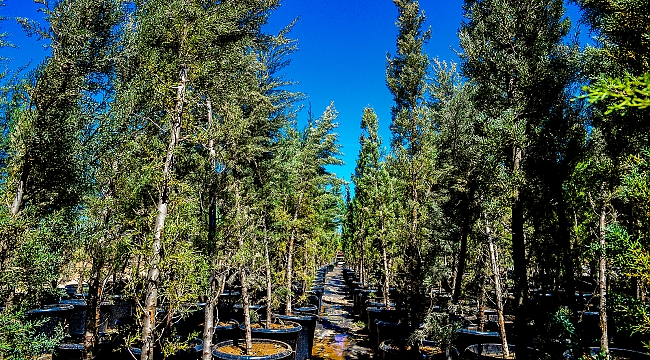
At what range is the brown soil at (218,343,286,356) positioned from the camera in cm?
698

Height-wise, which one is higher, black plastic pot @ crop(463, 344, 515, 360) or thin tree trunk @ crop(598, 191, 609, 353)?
thin tree trunk @ crop(598, 191, 609, 353)

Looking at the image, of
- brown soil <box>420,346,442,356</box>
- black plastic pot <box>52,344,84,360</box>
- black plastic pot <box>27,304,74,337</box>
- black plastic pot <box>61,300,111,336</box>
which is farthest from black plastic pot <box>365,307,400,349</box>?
black plastic pot <box>27,304,74,337</box>

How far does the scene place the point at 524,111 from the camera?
16.9 feet

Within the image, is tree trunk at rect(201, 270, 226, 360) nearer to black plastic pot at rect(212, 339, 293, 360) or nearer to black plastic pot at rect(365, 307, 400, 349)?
black plastic pot at rect(212, 339, 293, 360)

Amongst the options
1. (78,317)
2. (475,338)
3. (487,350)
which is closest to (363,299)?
(475,338)

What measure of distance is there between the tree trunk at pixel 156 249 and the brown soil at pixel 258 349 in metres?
3.20

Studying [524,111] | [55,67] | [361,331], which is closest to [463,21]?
[524,111]

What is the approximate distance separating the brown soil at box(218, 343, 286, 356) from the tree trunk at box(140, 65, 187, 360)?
3205mm

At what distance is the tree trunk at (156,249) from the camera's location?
3904 millimetres

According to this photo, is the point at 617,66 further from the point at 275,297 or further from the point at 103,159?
the point at 275,297

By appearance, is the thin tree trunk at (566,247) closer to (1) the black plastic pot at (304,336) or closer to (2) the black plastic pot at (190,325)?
(1) the black plastic pot at (304,336)

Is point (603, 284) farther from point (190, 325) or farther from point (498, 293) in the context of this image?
point (190, 325)

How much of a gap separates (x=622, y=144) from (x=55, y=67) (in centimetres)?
796

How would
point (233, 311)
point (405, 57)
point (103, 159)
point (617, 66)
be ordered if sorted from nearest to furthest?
point (617, 66), point (103, 159), point (233, 311), point (405, 57)
